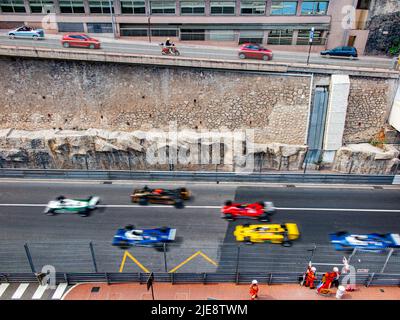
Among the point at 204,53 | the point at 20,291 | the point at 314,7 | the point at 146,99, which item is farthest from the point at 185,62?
the point at 20,291

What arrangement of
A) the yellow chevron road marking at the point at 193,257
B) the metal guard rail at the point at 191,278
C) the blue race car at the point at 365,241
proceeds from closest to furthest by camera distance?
the metal guard rail at the point at 191,278, the yellow chevron road marking at the point at 193,257, the blue race car at the point at 365,241

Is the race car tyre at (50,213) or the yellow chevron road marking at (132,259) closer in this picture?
the yellow chevron road marking at (132,259)

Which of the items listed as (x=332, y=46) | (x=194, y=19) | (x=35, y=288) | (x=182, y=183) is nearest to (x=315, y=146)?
(x=182, y=183)

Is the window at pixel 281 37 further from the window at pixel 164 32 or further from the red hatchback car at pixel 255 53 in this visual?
the window at pixel 164 32

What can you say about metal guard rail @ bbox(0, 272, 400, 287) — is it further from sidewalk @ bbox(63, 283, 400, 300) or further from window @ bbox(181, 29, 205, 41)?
window @ bbox(181, 29, 205, 41)

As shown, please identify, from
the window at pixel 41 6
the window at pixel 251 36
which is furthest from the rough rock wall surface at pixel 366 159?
the window at pixel 41 6

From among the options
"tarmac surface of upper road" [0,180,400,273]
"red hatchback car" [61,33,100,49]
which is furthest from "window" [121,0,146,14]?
"tarmac surface of upper road" [0,180,400,273]

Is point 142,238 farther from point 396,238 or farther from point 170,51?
point 170,51
